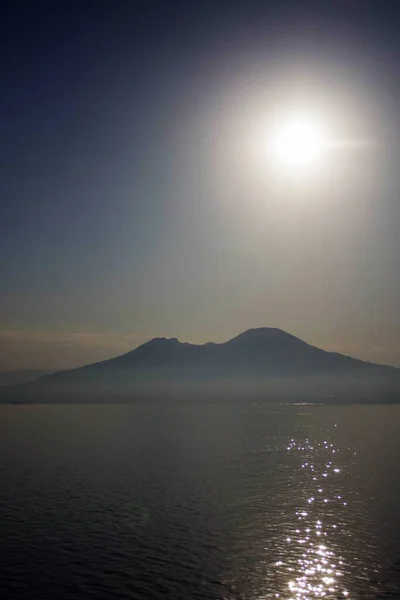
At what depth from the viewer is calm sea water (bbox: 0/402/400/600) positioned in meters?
30.3

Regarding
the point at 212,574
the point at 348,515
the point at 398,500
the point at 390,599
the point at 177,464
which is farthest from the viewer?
the point at 177,464

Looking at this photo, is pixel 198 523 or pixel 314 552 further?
pixel 198 523

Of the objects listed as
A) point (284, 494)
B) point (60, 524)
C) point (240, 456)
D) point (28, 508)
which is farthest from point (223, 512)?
point (240, 456)

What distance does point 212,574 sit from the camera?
31547mm

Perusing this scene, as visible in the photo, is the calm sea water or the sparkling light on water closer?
the sparkling light on water

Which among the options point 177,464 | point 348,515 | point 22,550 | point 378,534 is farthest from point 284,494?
point 22,550

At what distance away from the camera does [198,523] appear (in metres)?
42.6

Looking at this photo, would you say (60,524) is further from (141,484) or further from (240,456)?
(240,456)

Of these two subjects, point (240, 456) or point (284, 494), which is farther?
point (240, 456)

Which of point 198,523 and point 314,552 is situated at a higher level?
point 198,523

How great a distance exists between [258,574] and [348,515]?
54.8ft

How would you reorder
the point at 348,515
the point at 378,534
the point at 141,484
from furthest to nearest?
the point at 141,484
the point at 348,515
the point at 378,534

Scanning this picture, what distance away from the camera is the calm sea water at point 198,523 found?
3028 cm

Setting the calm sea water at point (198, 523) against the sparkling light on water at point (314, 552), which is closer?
the sparkling light on water at point (314, 552)
